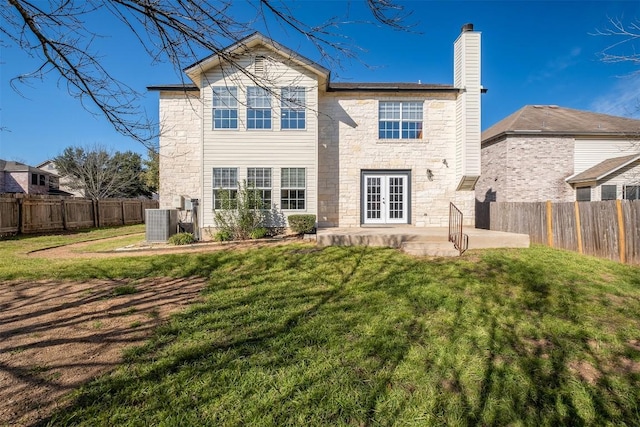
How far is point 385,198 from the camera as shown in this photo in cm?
1236

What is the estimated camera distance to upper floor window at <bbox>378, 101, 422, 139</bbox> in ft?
39.9

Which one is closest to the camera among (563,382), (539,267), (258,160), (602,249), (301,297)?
(563,382)

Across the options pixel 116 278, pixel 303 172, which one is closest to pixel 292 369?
pixel 116 278

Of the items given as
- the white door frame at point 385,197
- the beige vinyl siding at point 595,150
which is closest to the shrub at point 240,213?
the white door frame at point 385,197

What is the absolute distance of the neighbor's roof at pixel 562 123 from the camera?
582 inches

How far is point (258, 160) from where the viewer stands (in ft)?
36.8

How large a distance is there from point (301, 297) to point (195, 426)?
9.18 feet

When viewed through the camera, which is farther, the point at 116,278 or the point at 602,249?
the point at 602,249

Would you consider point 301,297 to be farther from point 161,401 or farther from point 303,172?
point 303,172

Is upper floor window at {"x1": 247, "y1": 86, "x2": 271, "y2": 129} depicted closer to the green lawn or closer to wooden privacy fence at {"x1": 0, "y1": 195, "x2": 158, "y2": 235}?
the green lawn

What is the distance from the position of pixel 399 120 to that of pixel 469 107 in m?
2.61

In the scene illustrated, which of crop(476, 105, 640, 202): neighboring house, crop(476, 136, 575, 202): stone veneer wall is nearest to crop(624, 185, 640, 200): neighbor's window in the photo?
crop(476, 105, 640, 202): neighboring house

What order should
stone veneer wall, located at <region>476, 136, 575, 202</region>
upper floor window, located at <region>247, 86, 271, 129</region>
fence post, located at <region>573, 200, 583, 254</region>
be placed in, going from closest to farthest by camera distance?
fence post, located at <region>573, 200, 583, 254</region>
upper floor window, located at <region>247, 86, 271, 129</region>
stone veneer wall, located at <region>476, 136, 575, 202</region>

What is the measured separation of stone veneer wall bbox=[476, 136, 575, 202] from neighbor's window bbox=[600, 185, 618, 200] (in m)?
1.07
